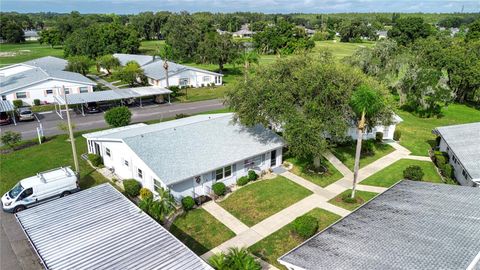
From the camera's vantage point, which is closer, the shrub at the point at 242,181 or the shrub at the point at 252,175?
the shrub at the point at 242,181

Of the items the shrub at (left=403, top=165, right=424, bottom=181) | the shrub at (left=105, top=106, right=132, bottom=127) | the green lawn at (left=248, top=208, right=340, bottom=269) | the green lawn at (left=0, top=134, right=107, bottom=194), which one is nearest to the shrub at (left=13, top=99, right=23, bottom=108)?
the green lawn at (left=0, top=134, right=107, bottom=194)

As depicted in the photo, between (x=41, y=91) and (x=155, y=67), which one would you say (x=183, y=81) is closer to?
(x=155, y=67)

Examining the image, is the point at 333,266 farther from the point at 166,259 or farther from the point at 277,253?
the point at 166,259

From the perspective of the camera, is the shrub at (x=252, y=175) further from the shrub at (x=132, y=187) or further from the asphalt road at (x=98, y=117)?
the asphalt road at (x=98, y=117)

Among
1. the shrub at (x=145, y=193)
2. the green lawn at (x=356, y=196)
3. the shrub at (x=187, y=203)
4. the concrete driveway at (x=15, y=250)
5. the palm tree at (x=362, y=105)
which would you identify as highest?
the palm tree at (x=362, y=105)

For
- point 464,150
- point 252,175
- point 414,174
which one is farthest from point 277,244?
point 464,150

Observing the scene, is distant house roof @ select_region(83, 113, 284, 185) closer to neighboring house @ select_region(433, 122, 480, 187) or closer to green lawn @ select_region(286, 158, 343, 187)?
green lawn @ select_region(286, 158, 343, 187)

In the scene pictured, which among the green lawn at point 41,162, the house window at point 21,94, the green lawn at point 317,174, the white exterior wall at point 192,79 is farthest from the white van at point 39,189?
the white exterior wall at point 192,79
